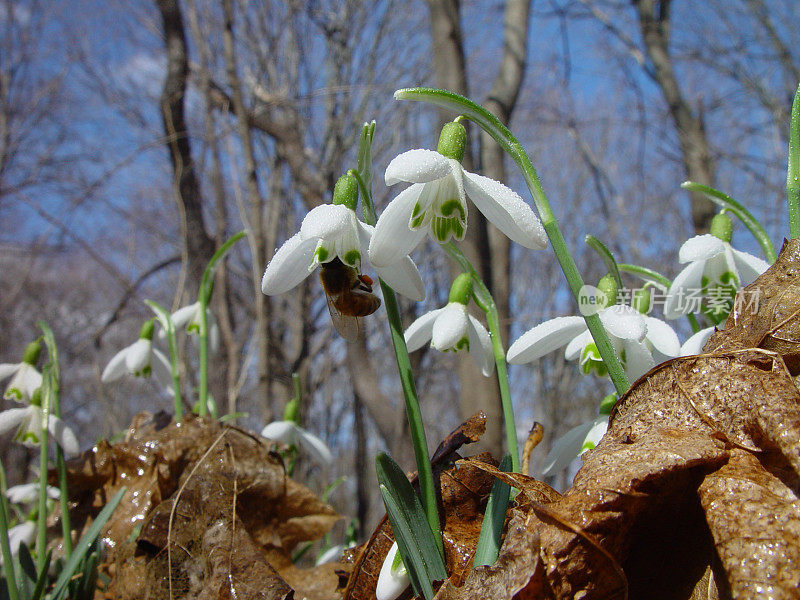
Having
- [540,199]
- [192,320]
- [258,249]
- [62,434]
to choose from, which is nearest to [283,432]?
[192,320]

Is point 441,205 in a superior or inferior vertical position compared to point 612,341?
superior

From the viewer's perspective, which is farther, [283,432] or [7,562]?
[283,432]

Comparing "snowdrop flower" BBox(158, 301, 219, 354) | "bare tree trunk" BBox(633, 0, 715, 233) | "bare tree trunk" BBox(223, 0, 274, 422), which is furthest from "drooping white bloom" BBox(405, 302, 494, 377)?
"bare tree trunk" BBox(633, 0, 715, 233)

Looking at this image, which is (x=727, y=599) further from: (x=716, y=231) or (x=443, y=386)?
(x=443, y=386)

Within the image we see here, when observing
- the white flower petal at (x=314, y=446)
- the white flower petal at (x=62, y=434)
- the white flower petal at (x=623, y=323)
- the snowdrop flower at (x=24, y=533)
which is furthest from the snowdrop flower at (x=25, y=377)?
the white flower petal at (x=623, y=323)

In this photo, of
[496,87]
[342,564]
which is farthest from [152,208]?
[342,564]

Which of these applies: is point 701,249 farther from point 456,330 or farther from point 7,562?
point 7,562
